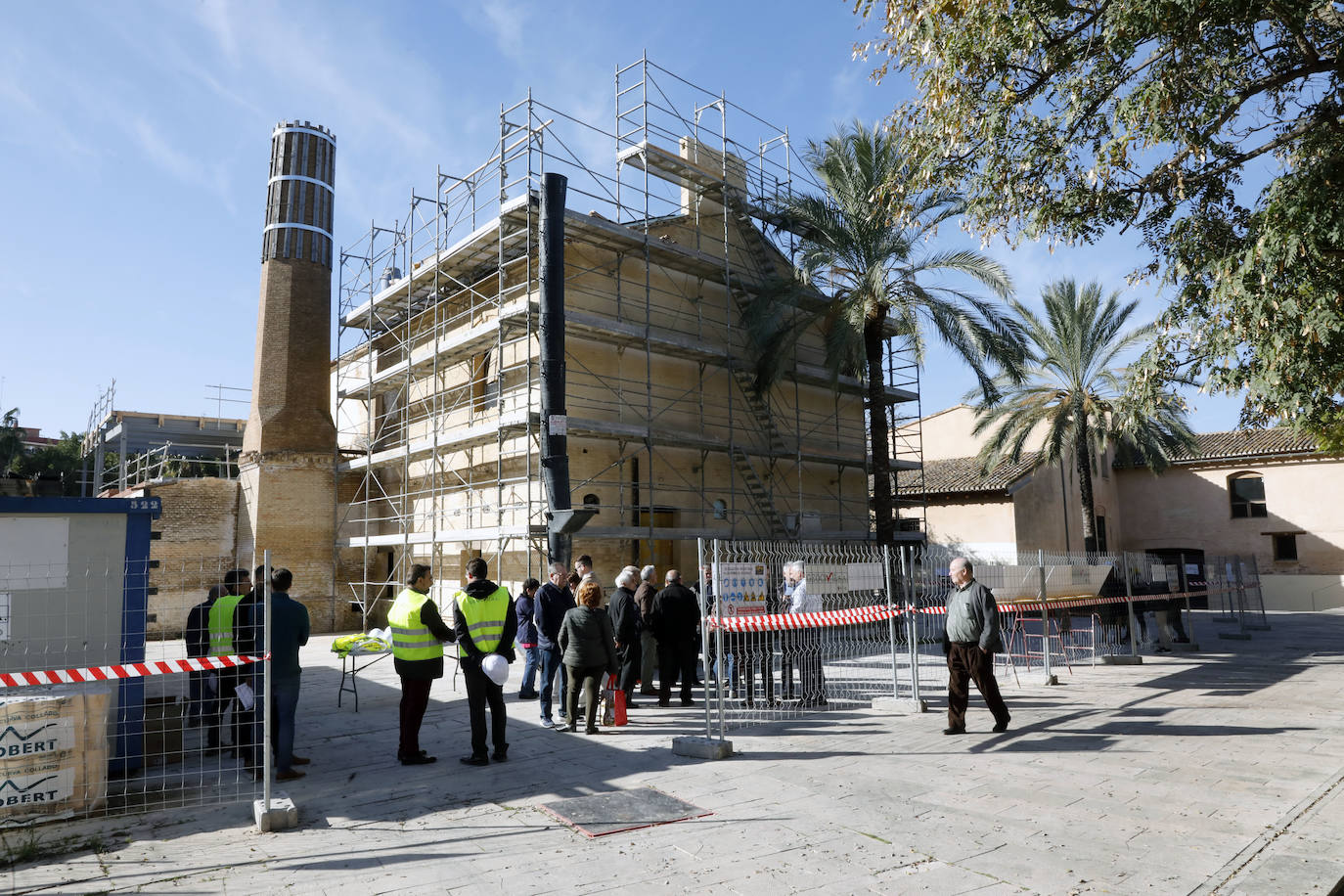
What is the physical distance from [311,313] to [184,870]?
21.3 metres

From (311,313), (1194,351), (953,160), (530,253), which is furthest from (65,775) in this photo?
(311,313)

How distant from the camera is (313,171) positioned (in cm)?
2456

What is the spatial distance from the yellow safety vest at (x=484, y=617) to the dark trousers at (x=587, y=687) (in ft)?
3.33

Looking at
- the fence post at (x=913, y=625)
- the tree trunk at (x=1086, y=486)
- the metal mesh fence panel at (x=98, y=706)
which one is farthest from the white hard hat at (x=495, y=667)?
the tree trunk at (x=1086, y=486)

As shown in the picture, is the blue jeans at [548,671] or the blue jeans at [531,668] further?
the blue jeans at [531,668]

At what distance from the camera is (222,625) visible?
790cm

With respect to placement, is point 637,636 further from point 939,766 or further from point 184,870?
point 184,870

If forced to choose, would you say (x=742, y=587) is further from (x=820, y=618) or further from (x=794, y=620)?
(x=820, y=618)

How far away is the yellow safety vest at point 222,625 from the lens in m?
7.66

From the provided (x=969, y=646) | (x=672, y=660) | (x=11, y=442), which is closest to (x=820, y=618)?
(x=969, y=646)

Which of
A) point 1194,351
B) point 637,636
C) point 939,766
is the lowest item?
point 939,766

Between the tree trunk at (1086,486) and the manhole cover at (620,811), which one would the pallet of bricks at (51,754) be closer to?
the manhole cover at (620,811)

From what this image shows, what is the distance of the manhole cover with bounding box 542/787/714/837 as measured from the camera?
18.0ft

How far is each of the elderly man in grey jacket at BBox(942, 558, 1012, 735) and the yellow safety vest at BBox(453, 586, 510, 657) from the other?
4.19 m
